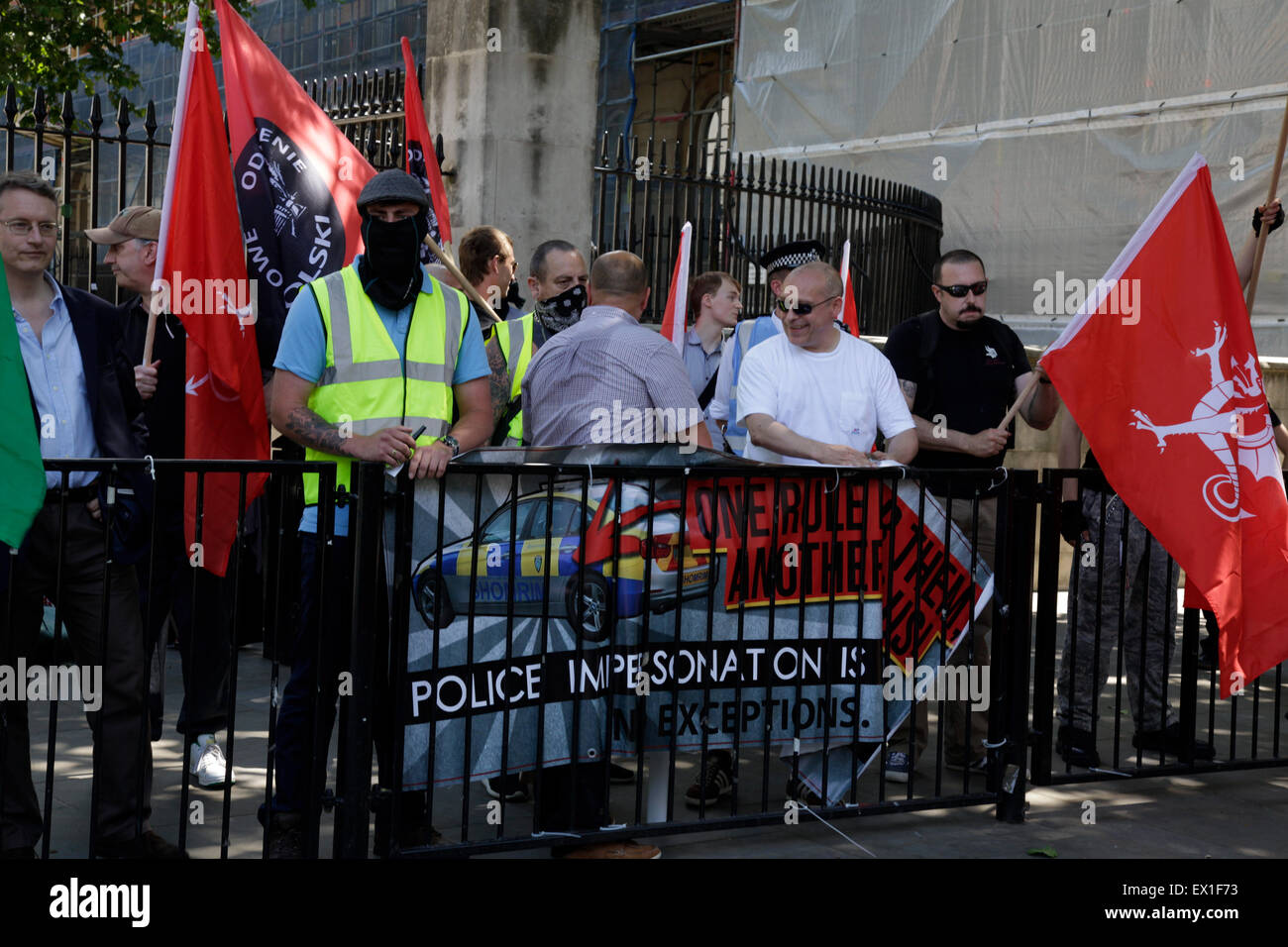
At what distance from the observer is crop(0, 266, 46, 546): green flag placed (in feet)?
12.8

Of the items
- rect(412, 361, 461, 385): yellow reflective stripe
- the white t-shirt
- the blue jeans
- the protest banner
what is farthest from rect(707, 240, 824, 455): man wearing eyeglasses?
the blue jeans

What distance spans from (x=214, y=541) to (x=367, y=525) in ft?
4.08

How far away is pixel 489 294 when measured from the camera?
21.4 feet

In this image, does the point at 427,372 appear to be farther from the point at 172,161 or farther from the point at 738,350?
the point at 738,350

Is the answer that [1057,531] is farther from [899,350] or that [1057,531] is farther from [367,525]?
[367,525]

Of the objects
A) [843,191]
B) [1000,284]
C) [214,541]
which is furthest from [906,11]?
[214,541]

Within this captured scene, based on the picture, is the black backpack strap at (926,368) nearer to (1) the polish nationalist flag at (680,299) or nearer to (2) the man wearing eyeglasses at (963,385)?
(2) the man wearing eyeglasses at (963,385)

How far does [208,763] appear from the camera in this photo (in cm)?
572

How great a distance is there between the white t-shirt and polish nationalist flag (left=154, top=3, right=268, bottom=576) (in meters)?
1.95

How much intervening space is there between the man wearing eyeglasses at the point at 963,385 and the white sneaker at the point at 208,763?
115 inches

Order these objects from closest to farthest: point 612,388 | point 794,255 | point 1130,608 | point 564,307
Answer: point 612,388 < point 564,307 < point 1130,608 < point 794,255

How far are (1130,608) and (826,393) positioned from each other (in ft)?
6.42

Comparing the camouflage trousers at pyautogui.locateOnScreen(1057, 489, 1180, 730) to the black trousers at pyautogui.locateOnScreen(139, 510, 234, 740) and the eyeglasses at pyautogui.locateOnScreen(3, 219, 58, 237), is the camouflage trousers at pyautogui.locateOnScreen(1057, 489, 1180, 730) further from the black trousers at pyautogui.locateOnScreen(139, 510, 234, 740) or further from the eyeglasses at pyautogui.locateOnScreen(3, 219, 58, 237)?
the eyeglasses at pyautogui.locateOnScreen(3, 219, 58, 237)

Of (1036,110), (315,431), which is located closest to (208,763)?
(315,431)
